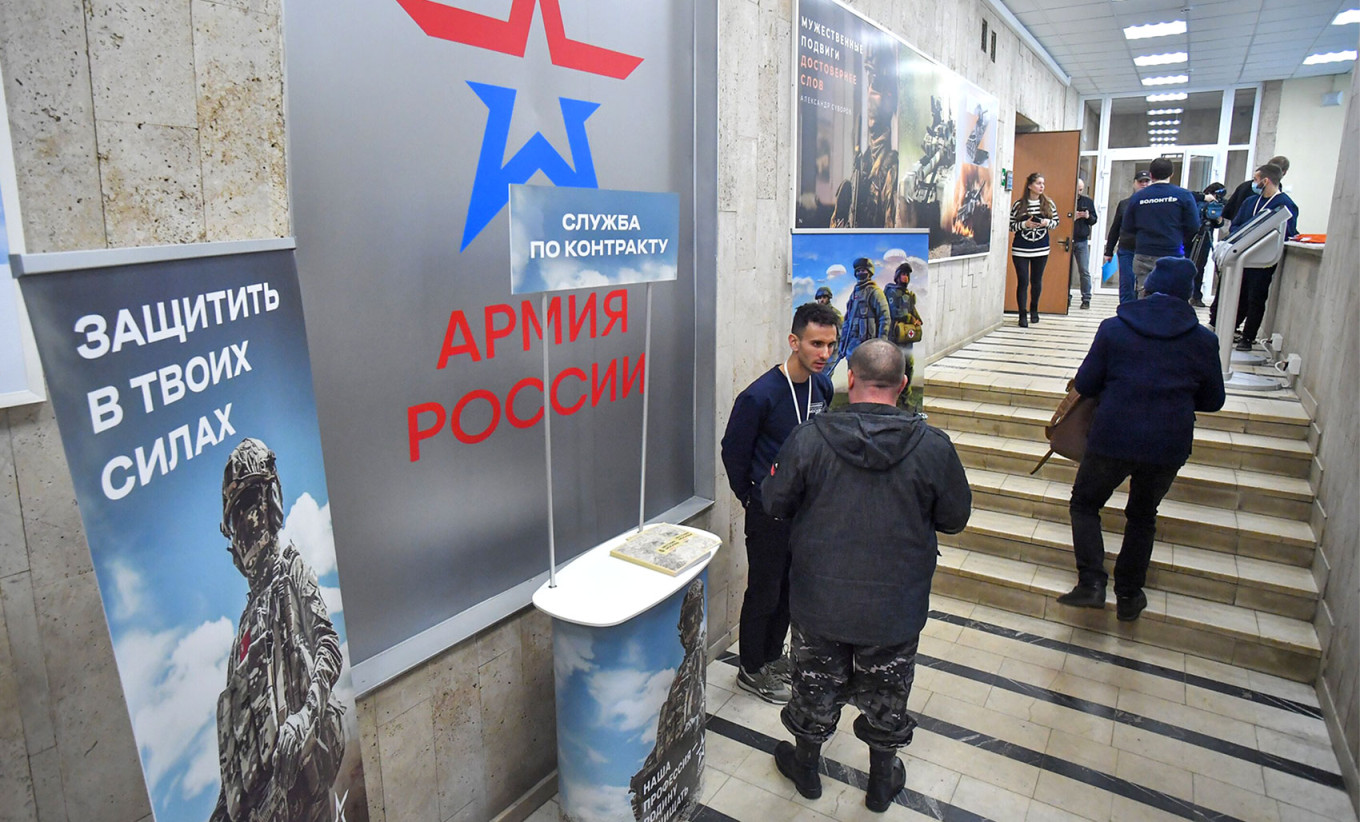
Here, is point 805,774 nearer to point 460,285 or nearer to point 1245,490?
point 460,285

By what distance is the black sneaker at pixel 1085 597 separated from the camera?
13.3 feet

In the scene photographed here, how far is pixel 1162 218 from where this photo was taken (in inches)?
251

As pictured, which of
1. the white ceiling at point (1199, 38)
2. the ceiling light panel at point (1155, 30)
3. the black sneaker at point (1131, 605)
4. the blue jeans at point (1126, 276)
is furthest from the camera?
the ceiling light panel at point (1155, 30)

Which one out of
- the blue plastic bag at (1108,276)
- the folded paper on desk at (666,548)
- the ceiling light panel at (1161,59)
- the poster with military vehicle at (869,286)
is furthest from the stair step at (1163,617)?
the blue plastic bag at (1108,276)

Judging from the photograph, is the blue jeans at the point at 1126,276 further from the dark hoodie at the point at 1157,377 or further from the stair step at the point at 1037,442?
the dark hoodie at the point at 1157,377

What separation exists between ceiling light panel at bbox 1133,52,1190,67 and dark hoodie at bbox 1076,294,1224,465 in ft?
32.0

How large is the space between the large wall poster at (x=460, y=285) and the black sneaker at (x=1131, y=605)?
8.92ft

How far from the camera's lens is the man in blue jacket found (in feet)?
20.6

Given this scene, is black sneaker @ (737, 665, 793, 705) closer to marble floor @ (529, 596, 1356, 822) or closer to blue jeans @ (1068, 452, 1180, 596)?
marble floor @ (529, 596, 1356, 822)

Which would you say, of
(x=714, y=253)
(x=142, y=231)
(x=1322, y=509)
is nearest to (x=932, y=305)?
(x=1322, y=509)

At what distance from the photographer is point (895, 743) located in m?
2.68

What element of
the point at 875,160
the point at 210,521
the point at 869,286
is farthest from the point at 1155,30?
the point at 210,521

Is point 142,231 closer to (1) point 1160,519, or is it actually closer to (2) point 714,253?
(2) point 714,253

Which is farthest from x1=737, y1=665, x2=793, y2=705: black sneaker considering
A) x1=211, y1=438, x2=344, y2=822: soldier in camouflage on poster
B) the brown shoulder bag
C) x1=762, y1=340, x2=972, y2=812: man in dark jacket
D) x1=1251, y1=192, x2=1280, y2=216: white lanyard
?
x1=1251, y1=192, x2=1280, y2=216: white lanyard
